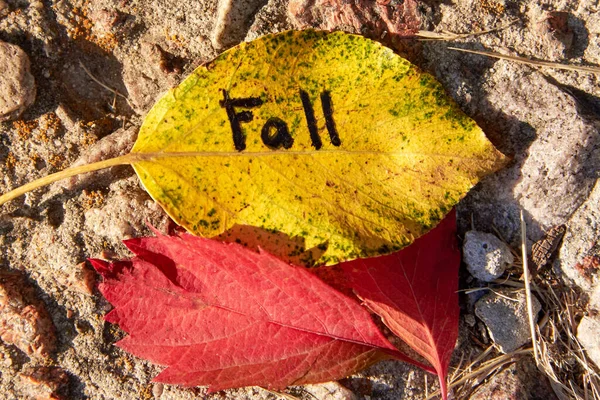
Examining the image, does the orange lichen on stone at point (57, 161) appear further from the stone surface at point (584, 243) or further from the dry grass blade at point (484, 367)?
the stone surface at point (584, 243)

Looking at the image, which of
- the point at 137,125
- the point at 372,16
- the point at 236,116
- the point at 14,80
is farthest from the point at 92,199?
the point at 372,16

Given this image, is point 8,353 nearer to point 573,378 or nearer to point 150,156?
point 150,156

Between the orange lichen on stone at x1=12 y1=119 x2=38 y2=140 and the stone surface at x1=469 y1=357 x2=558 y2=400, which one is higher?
the orange lichen on stone at x1=12 y1=119 x2=38 y2=140

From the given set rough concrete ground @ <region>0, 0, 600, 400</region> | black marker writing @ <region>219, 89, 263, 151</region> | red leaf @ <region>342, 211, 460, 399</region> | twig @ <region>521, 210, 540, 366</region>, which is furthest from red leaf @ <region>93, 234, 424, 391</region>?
twig @ <region>521, 210, 540, 366</region>

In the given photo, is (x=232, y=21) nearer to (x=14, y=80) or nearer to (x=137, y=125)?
(x=137, y=125)

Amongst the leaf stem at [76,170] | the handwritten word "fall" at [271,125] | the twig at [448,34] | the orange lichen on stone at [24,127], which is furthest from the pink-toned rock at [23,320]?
the twig at [448,34]

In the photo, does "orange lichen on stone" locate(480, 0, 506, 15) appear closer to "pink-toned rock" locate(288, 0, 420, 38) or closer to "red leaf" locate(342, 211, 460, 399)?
"pink-toned rock" locate(288, 0, 420, 38)

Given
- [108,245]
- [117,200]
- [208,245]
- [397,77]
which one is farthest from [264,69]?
[108,245]
